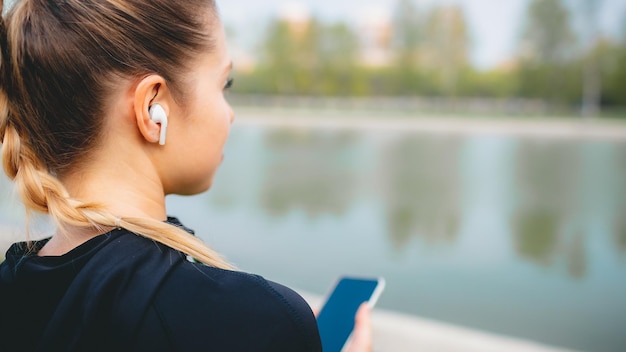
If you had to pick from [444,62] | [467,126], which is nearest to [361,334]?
[467,126]

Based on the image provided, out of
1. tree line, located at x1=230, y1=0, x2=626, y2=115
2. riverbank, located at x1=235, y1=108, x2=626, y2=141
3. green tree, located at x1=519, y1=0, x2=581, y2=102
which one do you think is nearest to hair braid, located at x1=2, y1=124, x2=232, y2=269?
riverbank, located at x1=235, y1=108, x2=626, y2=141

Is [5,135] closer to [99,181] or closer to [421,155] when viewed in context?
[99,181]

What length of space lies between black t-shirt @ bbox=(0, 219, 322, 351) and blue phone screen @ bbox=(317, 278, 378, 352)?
298 mm

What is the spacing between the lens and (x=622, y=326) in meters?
3.24

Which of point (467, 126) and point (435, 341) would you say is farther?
point (467, 126)

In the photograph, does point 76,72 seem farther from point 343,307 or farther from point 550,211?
point 550,211

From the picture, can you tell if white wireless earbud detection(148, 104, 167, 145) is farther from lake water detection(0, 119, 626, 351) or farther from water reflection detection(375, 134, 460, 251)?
water reflection detection(375, 134, 460, 251)

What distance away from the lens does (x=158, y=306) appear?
23.8 inches

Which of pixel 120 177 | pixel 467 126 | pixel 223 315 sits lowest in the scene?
pixel 467 126

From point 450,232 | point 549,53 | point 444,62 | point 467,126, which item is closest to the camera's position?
point 450,232

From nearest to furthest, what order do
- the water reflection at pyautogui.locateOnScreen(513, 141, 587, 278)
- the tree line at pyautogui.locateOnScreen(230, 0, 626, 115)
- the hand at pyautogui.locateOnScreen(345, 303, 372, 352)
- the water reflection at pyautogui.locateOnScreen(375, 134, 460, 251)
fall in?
1. the hand at pyautogui.locateOnScreen(345, 303, 372, 352)
2. the water reflection at pyautogui.locateOnScreen(513, 141, 587, 278)
3. the water reflection at pyautogui.locateOnScreen(375, 134, 460, 251)
4. the tree line at pyautogui.locateOnScreen(230, 0, 626, 115)

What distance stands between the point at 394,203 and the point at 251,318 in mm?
6760

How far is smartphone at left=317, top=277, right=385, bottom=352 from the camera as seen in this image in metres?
0.94

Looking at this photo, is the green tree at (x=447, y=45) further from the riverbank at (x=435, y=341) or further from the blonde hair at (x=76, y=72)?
the blonde hair at (x=76, y=72)
